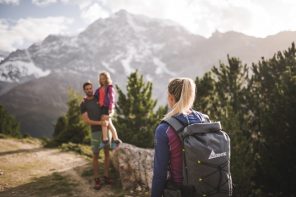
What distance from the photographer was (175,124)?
11.1 ft

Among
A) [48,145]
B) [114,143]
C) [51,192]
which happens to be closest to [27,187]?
[51,192]

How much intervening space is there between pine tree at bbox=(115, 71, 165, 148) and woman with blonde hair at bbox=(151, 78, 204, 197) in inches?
671

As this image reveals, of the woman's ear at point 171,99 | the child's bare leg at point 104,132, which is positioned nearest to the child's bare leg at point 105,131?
the child's bare leg at point 104,132

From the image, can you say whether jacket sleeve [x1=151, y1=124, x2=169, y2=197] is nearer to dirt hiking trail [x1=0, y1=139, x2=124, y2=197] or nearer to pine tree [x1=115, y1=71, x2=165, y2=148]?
dirt hiking trail [x1=0, y1=139, x2=124, y2=197]

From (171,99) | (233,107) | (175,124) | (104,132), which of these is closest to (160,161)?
(175,124)

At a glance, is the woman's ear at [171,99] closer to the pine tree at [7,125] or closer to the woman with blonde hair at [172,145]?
the woman with blonde hair at [172,145]

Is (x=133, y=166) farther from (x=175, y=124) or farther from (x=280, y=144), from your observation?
(x=280, y=144)

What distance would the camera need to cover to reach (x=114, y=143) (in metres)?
9.56

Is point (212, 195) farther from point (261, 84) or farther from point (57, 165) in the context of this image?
point (261, 84)

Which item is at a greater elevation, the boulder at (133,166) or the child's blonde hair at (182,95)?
the child's blonde hair at (182,95)

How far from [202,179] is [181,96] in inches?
33.5

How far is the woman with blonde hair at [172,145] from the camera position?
132 inches

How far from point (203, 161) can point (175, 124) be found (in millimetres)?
453

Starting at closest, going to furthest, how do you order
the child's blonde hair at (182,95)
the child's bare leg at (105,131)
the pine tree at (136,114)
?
the child's blonde hair at (182,95)
the child's bare leg at (105,131)
the pine tree at (136,114)
